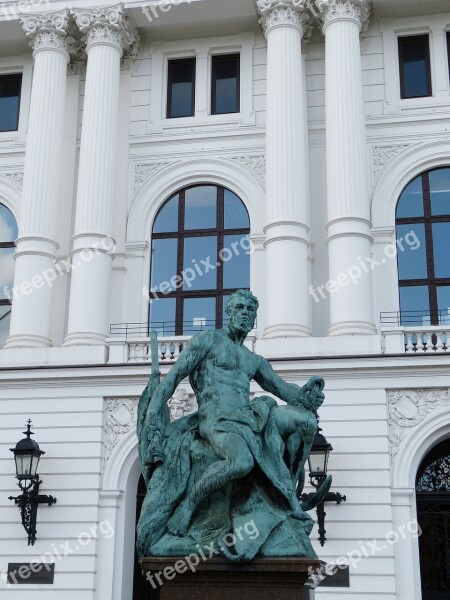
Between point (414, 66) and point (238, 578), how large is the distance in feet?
53.4

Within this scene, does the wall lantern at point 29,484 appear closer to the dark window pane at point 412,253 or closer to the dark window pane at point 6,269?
the dark window pane at point 6,269

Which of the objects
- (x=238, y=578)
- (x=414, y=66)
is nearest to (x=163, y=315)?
(x=414, y=66)

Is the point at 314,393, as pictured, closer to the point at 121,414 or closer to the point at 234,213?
the point at 121,414

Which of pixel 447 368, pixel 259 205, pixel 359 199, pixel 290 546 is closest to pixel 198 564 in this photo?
pixel 290 546

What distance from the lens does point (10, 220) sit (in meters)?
21.7

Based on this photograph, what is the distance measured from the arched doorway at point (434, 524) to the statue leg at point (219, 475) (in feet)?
34.1

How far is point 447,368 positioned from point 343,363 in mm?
1886

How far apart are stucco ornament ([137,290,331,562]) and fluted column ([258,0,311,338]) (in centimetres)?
947

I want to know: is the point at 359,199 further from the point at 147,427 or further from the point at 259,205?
the point at 147,427

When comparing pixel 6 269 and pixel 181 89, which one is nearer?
pixel 6 269

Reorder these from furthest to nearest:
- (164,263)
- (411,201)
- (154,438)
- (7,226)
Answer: (7,226)
(164,263)
(411,201)
(154,438)

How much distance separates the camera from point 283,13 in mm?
20562

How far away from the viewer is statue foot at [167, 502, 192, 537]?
7.64m

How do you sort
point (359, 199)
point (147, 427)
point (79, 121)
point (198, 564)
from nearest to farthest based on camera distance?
1. point (198, 564)
2. point (147, 427)
3. point (359, 199)
4. point (79, 121)
